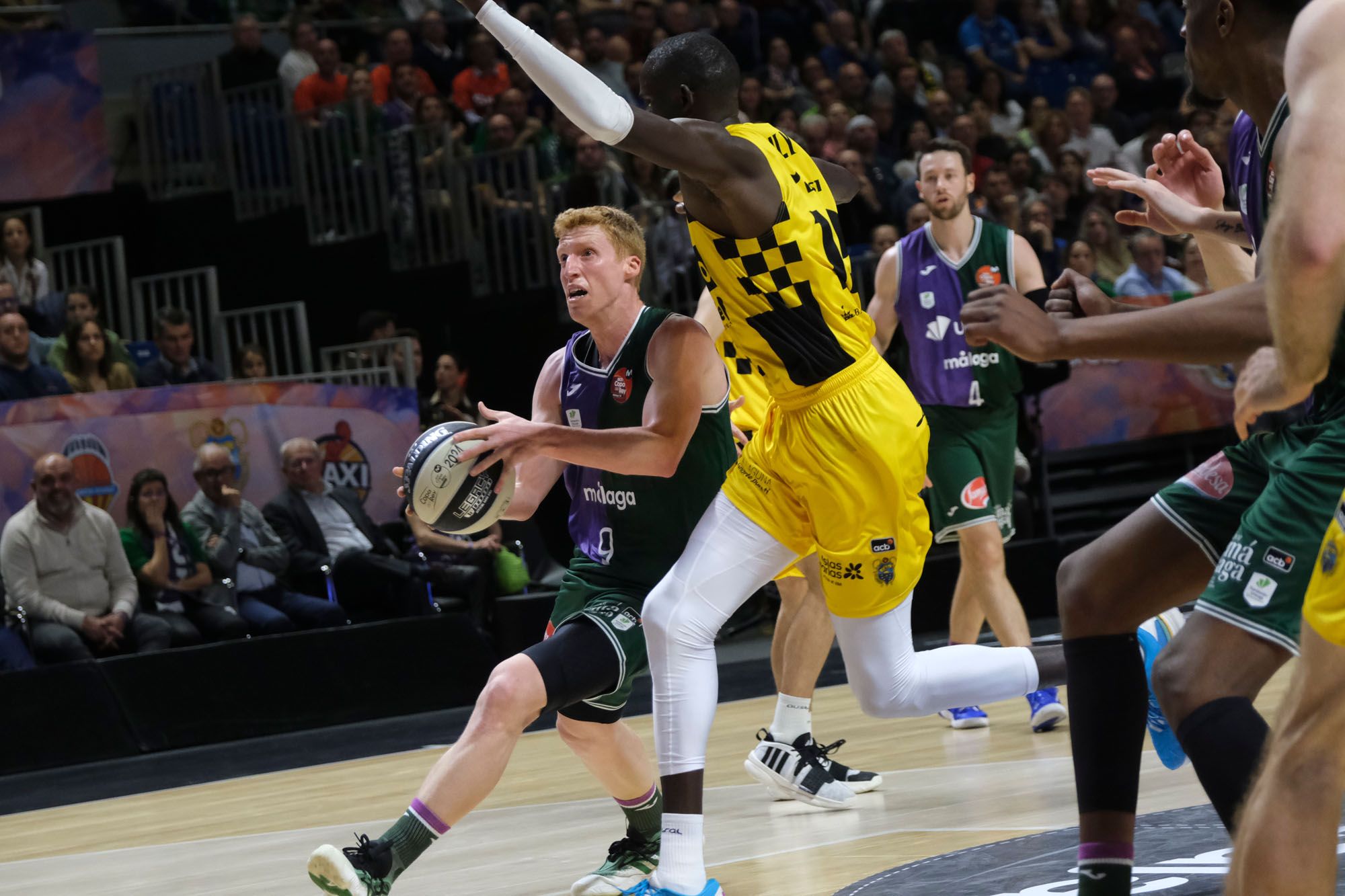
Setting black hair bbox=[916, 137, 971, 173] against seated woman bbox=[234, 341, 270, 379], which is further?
seated woman bbox=[234, 341, 270, 379]

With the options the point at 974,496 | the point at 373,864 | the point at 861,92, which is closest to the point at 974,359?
the point at 974,496

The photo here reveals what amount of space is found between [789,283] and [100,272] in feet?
31.9

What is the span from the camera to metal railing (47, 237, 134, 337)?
1163 centimetres

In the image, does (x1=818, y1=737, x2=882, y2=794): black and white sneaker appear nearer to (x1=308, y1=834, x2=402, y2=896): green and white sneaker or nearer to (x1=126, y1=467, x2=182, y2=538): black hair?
(x1=308, y1=834, x2=402, y2=896): green and white sneaker

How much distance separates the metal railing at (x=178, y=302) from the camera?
1165 cm

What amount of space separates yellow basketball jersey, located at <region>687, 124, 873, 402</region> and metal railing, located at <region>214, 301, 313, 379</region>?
6985 millimetres

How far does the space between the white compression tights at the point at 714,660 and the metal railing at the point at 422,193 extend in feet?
27.4

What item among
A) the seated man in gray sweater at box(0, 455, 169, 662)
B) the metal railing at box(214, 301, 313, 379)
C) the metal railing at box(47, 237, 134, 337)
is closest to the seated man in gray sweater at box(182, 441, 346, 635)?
the seated man in gray sweater at box(0, 455, 169, 662)

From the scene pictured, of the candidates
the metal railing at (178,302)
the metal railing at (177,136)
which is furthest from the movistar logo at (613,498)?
the metal railing at (177,136)

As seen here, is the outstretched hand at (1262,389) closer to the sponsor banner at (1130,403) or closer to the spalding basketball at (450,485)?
the spalding basketball at (450,485)

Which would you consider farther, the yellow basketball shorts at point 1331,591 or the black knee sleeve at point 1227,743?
the black knee sleeve at point 1227,743

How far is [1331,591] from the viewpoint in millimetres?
2260

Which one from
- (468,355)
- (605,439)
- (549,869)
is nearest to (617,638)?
(605,439)

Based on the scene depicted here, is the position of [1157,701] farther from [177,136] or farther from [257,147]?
[177,136]
